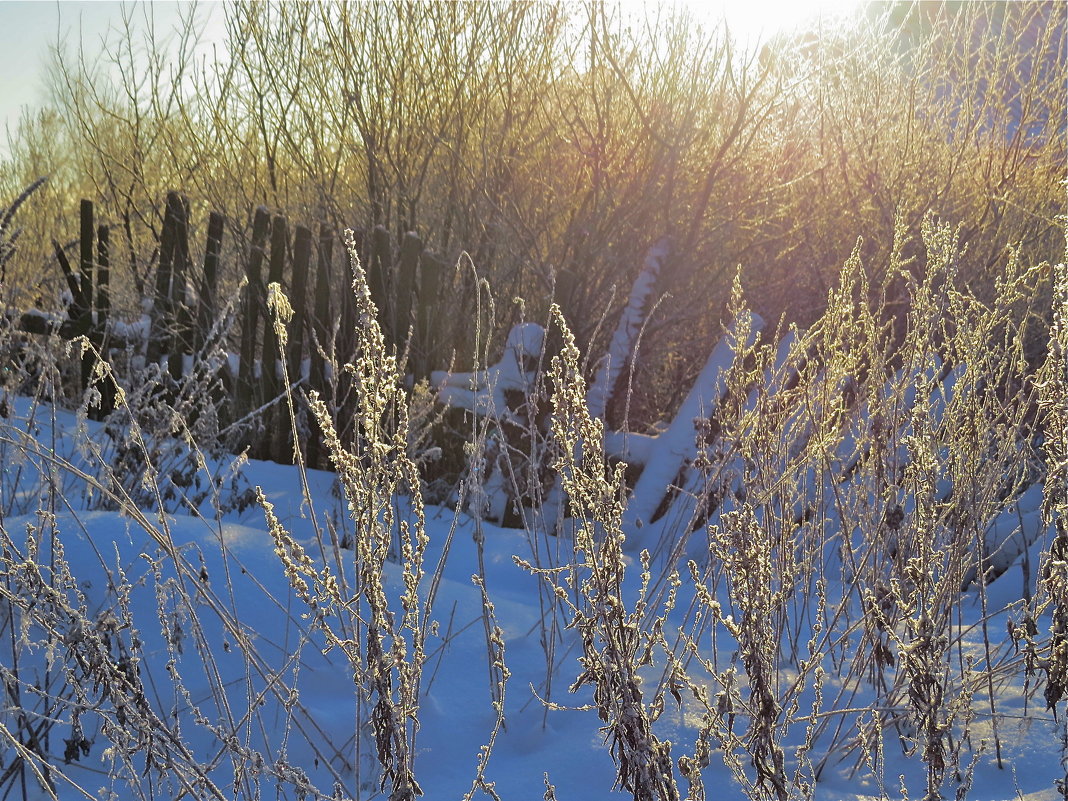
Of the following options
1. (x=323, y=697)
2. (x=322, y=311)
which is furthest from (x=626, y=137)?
(x=323, y=697)

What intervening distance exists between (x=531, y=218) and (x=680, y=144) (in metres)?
1.80

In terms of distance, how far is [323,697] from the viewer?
7.85 feet

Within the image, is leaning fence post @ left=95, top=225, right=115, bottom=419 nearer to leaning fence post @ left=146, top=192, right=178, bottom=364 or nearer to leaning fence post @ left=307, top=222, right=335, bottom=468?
leaning fence post @ left=146, top=192, right=178, bottom=364

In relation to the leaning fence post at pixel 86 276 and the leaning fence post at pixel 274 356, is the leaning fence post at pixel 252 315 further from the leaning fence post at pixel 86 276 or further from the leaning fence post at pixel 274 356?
the leaning fence post at pixel 86 276

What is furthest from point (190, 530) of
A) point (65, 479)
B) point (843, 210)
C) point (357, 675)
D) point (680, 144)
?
point (843, 210)

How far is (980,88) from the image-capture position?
26.2 ft

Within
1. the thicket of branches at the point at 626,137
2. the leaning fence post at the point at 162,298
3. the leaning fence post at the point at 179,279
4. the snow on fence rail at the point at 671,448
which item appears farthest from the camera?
the leaning fence post at the point at 162,298

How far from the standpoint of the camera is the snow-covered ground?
1.99m

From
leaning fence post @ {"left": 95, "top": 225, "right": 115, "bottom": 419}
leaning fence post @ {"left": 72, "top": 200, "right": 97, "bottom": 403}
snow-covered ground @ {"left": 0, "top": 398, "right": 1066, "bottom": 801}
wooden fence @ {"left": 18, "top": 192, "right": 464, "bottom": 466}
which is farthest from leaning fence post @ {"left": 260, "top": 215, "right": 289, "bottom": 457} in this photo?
snow-covered ground @ {"left": 0, "top": 398, "right": 1066, "bottom": 801}

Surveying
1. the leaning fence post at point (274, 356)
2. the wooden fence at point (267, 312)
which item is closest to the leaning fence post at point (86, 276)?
the wooden fence at point (267, 312)

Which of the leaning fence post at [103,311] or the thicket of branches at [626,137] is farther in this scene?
the leaning fence post at [103,311]

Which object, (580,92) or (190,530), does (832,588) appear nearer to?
(190,530)

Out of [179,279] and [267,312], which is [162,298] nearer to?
[179,279]

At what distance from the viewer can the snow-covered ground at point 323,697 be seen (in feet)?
6.52
